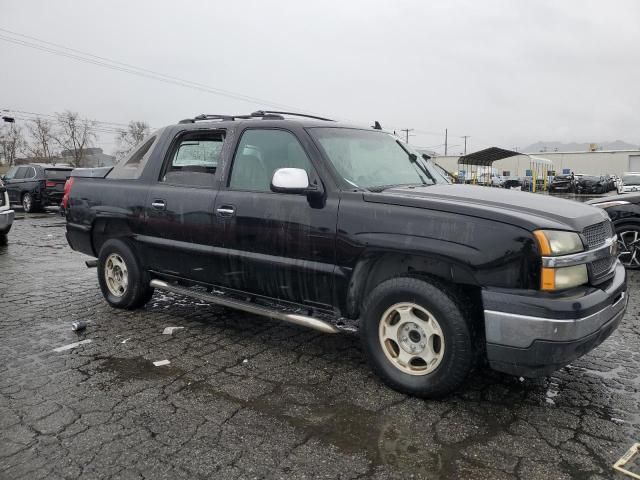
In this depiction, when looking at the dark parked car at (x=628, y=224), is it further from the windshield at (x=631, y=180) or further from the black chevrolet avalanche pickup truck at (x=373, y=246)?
the windshield at (x=631, y=180)

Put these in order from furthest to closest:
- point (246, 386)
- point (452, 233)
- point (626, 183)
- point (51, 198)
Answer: point (626, 183), point (51, 198), point (246, 386), point (452, 233)

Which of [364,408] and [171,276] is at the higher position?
[171,276]

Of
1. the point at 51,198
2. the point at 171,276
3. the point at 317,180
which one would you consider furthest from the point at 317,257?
the point at 51,198

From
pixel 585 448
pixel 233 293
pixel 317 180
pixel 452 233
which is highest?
pixel 317 180

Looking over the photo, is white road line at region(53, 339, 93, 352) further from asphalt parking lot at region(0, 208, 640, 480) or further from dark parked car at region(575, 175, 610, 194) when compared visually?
dark parked car at region(575, 175, 610, 194)

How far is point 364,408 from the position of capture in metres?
3.09

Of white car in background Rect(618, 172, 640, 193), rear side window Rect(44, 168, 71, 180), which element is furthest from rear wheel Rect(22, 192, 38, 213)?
white car in background Rect(618, 172, 640, 193)

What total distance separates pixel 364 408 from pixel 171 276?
239 cm

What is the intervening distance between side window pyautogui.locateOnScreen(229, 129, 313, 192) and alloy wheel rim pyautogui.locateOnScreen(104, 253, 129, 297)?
1.80 meters

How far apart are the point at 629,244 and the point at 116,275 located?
6732mm

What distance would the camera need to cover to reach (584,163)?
6900cm

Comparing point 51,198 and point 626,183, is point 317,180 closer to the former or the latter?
point 51,198

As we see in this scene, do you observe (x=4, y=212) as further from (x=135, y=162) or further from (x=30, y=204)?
(x=30, y=204)

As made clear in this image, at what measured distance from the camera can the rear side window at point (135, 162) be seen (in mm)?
4863
